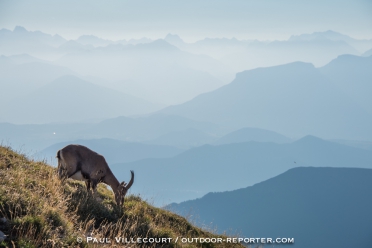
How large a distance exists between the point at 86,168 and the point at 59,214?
5566 millimetres

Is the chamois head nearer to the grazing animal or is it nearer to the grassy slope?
the grazing animal

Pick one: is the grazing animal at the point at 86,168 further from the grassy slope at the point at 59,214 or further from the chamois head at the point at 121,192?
the grassy slope at the point at 59,214

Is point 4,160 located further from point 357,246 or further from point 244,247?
point 357,246

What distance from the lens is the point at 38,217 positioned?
8.18 meters

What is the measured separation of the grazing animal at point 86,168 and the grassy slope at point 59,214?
434mm

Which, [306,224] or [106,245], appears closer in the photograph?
[106,245]

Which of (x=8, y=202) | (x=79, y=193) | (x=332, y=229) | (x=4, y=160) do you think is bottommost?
(x=8, y=202)

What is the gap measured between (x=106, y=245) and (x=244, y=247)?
7.39m

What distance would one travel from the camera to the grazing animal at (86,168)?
46.0 feet

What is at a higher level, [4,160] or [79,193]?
[4,160]

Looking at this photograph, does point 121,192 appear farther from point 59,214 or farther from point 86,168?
point 59,214

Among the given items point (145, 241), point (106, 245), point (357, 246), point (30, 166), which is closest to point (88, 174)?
point (30, 166)

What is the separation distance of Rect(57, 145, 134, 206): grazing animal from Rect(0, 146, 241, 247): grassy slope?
0.43m

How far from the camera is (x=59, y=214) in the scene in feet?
29.6
